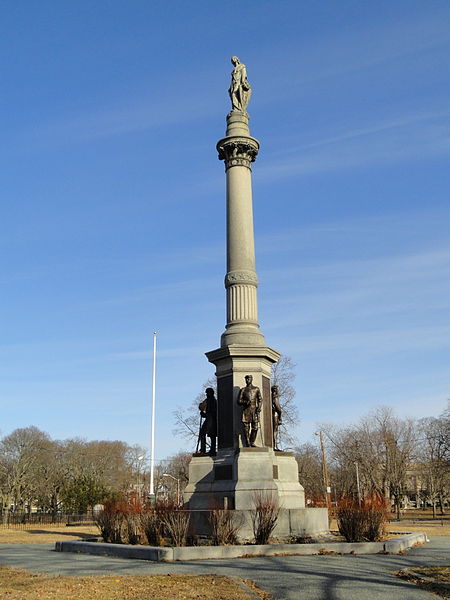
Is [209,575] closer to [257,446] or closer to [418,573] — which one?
[418,573]

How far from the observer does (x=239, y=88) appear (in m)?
23.5

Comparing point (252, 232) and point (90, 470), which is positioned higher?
point (252, 232)

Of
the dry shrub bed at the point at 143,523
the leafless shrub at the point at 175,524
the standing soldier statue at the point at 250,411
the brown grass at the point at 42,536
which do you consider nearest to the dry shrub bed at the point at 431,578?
the leafless shrub at the point at 175,524

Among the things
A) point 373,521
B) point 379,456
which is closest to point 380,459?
point 379,456

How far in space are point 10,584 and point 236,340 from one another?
10.9 m

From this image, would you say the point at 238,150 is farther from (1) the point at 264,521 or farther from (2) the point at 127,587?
(2) the point at 127,587

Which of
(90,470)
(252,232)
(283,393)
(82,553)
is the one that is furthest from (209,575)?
(90,470)

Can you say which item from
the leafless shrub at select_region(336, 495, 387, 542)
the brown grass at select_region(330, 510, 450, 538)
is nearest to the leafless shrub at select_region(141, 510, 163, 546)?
the leafless shrub at select_region(336, 495, 387, 542)

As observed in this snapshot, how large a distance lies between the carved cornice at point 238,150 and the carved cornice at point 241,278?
4.16 meters

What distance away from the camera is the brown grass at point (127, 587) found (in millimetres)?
8266

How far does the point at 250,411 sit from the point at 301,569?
692cm

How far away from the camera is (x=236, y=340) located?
63.0 feet

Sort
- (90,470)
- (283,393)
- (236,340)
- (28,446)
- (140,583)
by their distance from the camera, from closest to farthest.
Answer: (140,583)
(236,340)
(283,393)
(28,446)
(90,470)

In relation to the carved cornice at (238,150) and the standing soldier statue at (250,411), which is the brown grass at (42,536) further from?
the carved cornice at (238,150)
